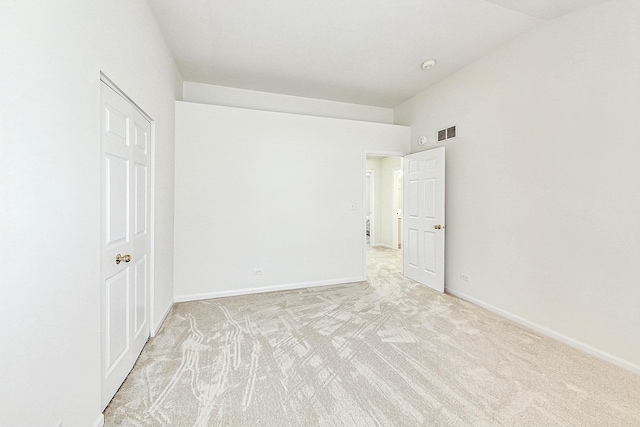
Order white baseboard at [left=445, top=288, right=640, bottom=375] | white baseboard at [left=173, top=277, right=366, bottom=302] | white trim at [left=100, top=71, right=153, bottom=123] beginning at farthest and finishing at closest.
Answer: white baseboard at [left=173, top=277, right=366, bottom=302], white baseboard at [left=445, top=288, right=640, bottom=375], white trim at [left=100, top=71, right=153, bottom=123]

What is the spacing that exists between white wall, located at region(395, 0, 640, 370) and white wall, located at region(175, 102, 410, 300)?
1536 millimetres

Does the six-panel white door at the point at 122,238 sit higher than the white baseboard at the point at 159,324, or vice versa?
the six-panel white door at the point at 122,238

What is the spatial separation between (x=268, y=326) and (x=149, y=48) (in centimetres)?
277

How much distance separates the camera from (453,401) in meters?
1.71

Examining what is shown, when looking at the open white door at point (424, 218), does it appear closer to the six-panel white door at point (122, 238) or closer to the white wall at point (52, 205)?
the six-panel white door at point (122, 238)

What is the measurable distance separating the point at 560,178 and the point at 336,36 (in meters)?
2.57

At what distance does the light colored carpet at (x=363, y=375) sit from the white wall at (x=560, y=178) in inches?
12.9

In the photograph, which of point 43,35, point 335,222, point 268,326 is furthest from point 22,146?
point 335,222

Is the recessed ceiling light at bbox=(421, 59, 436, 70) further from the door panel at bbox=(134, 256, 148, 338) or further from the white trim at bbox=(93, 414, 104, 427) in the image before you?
the white trim at bbox=(93, 414, 104, 427)

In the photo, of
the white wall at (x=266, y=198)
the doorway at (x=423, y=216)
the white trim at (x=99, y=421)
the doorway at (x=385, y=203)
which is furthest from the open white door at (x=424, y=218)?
the white trim at (x=99, y=421)

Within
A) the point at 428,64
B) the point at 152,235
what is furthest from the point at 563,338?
the point at 152,235


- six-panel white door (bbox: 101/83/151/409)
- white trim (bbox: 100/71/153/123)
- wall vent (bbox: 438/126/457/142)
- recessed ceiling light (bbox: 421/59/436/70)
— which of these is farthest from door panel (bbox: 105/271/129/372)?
wall vent (bbox: 438/126/457/142)

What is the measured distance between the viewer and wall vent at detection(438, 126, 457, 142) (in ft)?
12.0

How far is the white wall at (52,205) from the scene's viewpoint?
895 millimetres
